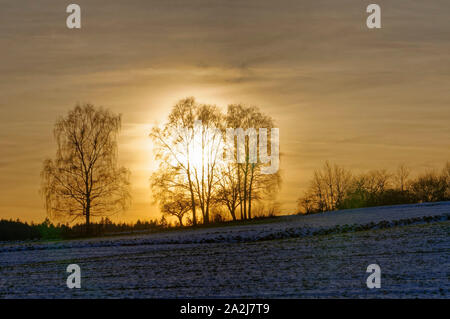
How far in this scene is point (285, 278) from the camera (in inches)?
773

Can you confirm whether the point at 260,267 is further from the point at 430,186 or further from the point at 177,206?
the point at 430,186

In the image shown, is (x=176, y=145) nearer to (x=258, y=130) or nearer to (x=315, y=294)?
(x=258, y=130)

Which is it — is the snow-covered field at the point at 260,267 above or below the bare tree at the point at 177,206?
below

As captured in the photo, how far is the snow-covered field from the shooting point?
686 inches

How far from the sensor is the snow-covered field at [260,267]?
17.4 metres

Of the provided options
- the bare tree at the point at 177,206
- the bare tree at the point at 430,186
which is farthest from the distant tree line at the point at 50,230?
the bare tree at the point at 430,186

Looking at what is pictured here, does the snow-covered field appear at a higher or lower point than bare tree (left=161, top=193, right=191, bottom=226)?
lower

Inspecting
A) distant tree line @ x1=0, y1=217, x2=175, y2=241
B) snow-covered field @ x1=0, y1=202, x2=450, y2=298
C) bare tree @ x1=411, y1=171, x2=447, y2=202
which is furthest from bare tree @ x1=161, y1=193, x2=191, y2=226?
bare tree @ x1=411, y1=171, x2=447, y2=202

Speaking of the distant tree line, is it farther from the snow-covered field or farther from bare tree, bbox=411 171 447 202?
bare tree, bbox=411 171 447 202

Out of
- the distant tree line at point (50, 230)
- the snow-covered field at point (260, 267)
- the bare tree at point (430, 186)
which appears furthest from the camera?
the bare tree at point (430, 186)

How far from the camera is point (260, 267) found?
75.1 feet

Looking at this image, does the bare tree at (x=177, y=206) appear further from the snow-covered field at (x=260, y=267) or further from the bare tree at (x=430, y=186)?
the bare tree at (x=430, y=186)

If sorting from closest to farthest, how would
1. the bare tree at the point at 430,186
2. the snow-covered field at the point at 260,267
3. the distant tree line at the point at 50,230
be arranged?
the snow-covered field at the point at 260,267 < the distant tree line at the point at 50,230 < the bare tree at the point at 430,186
